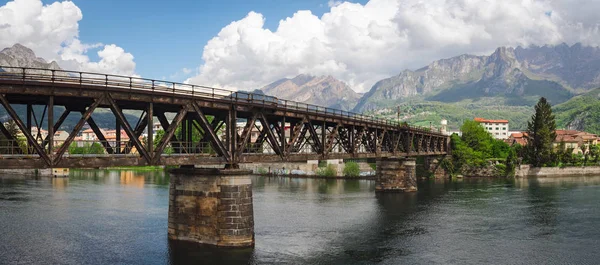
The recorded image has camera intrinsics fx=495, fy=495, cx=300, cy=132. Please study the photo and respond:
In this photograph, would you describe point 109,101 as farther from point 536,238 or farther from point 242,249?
point 536,238

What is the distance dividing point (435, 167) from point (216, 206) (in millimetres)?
98765

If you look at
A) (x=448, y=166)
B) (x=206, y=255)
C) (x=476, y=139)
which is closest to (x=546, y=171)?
(x=476, y=139)

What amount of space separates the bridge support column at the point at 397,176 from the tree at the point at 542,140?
2372 inches

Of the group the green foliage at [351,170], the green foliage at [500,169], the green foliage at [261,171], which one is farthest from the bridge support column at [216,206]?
the green foliage at [500,169]

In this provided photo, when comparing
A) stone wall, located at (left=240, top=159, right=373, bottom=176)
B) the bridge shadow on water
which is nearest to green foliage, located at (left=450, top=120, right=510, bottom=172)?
stone wall, located at (left=240, top=159, right=373, bottom=176)

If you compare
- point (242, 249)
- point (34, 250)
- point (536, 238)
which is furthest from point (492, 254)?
point (34, 250)

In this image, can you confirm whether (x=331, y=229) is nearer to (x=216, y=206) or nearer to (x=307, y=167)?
(x=216, y=206)

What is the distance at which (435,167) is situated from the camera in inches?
5034

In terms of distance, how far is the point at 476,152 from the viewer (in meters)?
130

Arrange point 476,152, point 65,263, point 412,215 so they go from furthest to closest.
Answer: point 476,152
point 412,215
point 65,263

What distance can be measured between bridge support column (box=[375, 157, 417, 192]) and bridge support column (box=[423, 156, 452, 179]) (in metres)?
38.8

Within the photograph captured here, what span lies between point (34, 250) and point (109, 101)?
16180mm

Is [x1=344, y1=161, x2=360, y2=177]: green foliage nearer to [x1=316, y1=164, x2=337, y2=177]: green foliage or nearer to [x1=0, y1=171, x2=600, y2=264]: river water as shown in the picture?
[x1=316, y1=164, x2=337, y2=177]: green foliage

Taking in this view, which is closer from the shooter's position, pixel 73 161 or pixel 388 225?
pixel 73 161
